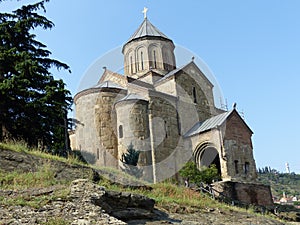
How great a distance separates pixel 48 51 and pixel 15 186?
9694mm

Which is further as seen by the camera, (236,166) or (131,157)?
(236,166)

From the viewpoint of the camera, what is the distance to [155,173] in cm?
1948

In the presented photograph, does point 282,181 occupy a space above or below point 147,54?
below

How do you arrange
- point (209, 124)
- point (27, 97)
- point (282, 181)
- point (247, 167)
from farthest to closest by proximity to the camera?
point (282, 181)
point (209, 124)
point (247, 167)
point (27, 97)

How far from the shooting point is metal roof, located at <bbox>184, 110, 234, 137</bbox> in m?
20.7

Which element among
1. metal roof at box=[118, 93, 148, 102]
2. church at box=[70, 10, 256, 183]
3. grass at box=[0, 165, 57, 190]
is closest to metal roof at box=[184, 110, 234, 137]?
church at box=[70, 10, 256, 183]

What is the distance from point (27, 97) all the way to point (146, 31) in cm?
1512

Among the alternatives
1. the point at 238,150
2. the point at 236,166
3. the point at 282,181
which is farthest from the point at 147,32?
the point at 282,181

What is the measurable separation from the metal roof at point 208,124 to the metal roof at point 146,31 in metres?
7.86

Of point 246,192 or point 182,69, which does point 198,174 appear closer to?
point 246,192

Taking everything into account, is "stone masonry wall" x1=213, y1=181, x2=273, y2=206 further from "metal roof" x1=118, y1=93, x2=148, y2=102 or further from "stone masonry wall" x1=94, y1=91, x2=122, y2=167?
"metal roof" x1=118, y1=93, x2=148, y2=102

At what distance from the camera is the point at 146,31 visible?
2697 cm

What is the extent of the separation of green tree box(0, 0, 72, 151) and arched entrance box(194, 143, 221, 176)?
8779 millimetres

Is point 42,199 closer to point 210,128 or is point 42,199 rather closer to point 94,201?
point 94,201
